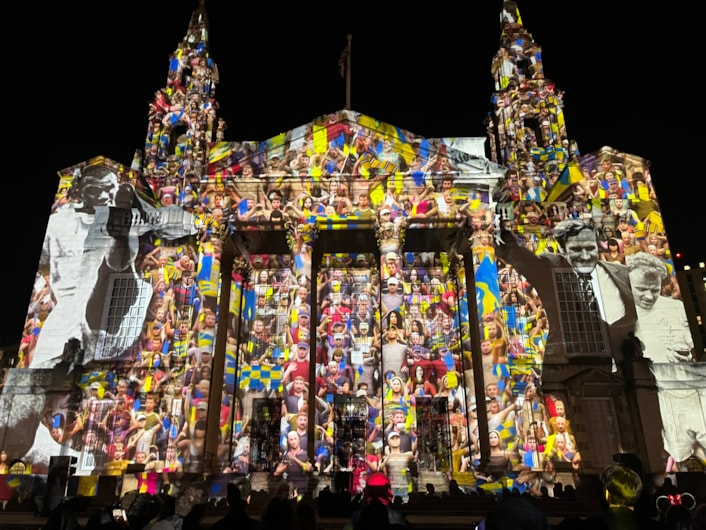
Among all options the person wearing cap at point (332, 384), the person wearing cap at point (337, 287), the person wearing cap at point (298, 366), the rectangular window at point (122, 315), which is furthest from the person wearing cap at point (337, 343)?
the rectangular window at point (122, 315)

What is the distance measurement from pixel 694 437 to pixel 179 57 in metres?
33.0

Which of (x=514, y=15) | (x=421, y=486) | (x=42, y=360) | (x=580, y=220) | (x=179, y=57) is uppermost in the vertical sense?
(x=514, y=15)

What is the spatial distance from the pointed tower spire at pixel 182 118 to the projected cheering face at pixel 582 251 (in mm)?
18339

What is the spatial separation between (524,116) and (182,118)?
62.9 ft

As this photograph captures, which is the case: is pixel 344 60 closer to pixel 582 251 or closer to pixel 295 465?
pixel 582 251

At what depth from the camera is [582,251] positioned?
83.3 feet

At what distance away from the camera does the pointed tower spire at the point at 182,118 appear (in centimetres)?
2902

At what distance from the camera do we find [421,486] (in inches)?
755

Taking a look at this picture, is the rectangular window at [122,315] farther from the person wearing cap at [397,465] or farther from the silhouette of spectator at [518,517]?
the silhouette of spectator at [518,517]

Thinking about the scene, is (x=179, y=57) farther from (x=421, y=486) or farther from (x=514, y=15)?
(x=421, y=486)

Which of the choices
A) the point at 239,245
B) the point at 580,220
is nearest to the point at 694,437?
the point at 580,220

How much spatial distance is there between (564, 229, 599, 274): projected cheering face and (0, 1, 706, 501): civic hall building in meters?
0.07

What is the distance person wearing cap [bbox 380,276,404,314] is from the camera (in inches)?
830

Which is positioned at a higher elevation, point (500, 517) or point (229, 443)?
point (229, 443)
